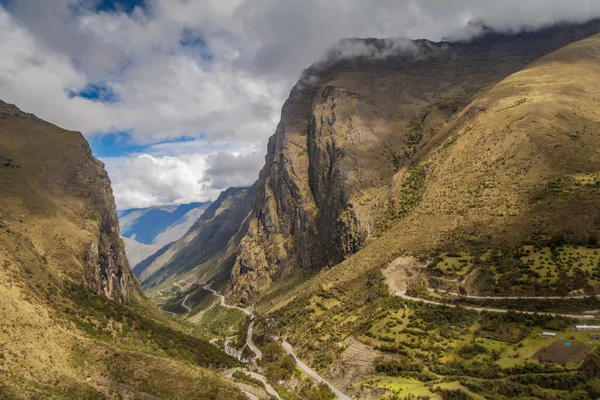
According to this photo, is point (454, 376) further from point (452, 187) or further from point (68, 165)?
point (68, 165)

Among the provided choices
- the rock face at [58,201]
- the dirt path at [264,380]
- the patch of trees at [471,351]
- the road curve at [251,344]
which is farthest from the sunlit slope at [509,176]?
the rock face at [58,201]

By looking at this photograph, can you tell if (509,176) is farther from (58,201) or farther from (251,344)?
(58,201)

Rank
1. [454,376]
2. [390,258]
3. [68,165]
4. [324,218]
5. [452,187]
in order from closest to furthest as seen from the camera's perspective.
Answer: [454,376], [390,258], [452,187], [68,165], [324,218]

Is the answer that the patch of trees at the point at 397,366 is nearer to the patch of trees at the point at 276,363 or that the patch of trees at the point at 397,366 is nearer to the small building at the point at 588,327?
the patch of trees at the point at 276,363

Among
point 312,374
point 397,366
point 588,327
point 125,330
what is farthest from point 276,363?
point 588,327

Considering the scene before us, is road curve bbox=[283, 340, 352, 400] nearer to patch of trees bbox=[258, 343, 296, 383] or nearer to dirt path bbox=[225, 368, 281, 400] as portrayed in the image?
patch of trees bbox=[258, 343, 296, 383]

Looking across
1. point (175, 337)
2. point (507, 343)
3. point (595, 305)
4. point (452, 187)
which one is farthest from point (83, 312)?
point (452, 187)
